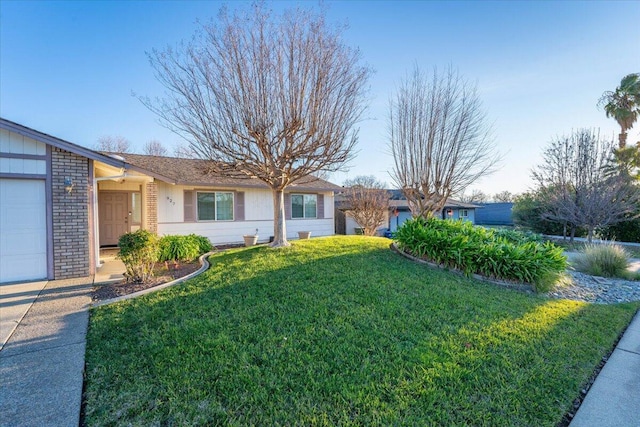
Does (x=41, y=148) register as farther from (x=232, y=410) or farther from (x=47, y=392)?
(x=232, y=410)

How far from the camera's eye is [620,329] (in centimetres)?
458

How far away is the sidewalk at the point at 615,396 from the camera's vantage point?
2519 millimetres

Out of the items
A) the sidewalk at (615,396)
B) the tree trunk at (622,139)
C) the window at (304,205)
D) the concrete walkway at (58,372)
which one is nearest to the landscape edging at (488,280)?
the concrete walkway at (58,372)

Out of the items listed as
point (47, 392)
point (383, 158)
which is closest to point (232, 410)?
point (47, 392)

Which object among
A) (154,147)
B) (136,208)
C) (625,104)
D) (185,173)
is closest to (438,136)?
(185,173)

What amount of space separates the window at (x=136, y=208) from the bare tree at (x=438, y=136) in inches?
396

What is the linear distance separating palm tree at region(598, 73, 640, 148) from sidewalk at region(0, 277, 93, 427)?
23.0 metres

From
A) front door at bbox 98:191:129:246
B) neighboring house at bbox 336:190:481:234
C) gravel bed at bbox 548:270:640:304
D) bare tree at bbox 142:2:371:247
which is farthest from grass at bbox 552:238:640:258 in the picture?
front door at bbox 98:191:129:246

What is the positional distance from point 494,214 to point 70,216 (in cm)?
3839

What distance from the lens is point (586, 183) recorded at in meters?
12.9

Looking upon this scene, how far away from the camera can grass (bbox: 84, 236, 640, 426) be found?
2490 millimetres

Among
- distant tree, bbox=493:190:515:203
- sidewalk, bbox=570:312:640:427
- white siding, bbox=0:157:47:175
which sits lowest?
sidewalk, bbox=570:312:640:427

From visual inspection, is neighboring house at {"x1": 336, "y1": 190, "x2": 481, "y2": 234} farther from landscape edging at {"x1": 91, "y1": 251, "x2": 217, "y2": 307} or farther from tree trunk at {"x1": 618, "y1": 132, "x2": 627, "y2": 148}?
landscape edging at {"x1": 91, "y1": 251, "x2": 217, "y2": 307}

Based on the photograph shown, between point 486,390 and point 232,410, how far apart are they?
2.31 meters
